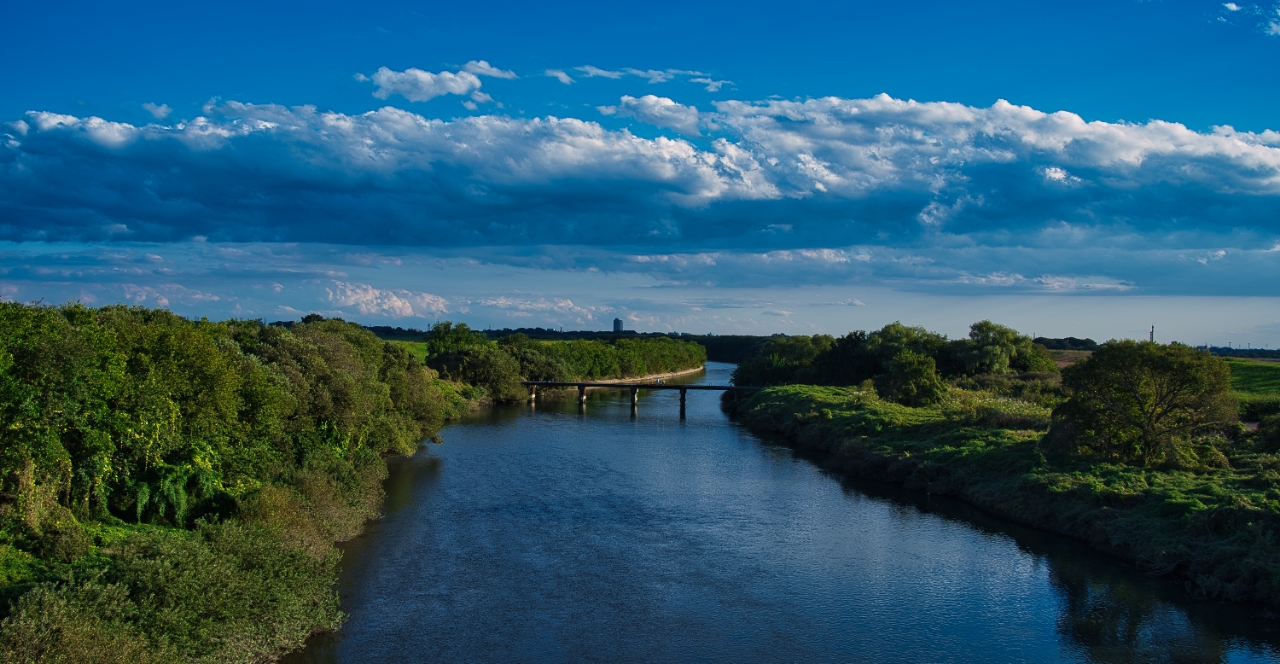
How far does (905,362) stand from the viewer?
69688 mm

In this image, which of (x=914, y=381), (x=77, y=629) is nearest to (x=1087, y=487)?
(x=914, y=381)

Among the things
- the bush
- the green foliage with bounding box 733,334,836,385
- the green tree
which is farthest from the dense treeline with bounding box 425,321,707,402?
the bush

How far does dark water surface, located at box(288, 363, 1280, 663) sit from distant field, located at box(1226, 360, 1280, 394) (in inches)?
1848

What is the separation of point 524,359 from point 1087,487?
8480cm

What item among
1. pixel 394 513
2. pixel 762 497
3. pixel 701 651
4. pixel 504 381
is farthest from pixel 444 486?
pixel 504 381

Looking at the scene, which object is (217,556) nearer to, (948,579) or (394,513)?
(394,513)

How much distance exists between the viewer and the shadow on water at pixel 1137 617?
21.7 metres

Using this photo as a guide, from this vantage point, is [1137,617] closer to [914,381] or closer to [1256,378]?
[914,381]

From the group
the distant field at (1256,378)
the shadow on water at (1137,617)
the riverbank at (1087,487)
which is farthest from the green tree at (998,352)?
the shadow on water at (1137,617)

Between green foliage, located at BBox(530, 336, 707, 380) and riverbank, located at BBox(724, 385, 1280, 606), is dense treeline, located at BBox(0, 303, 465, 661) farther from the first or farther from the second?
green foliage, located at BBox(530, 336, 707, 380)

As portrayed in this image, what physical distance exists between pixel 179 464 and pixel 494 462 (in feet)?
86.3

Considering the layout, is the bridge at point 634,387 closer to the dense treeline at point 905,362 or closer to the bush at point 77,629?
the dense treeline at point 905,362

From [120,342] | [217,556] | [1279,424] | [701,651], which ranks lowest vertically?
[701,651]

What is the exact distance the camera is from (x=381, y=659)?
20.2 m
